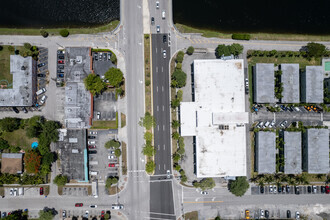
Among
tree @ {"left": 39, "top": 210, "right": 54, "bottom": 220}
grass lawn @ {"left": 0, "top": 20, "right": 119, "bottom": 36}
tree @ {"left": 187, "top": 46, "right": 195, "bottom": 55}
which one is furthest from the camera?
grass lawn @ {"left": 0, "top": 20, "right": 119, "bottom": 36}

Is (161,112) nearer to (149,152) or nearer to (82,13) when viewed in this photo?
(149,152)

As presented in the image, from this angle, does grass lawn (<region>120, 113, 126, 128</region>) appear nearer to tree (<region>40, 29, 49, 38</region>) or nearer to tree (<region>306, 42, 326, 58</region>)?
tree (<region>40, 29, 49, 38</region>)

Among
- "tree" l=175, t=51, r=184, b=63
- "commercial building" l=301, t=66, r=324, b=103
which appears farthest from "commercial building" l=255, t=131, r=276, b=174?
"tree" l=175, t=51, r=184, b=63

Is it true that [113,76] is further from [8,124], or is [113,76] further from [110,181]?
[8,124]

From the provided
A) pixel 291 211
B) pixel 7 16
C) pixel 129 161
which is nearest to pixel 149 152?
pixel 129 161

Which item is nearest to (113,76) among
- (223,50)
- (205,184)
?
(223,50)

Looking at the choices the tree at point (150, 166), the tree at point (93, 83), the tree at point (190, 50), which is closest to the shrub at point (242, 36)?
the tree at point (190, 50)

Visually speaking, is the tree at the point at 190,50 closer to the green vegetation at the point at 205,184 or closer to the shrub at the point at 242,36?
the shrub at the point at 242,36
